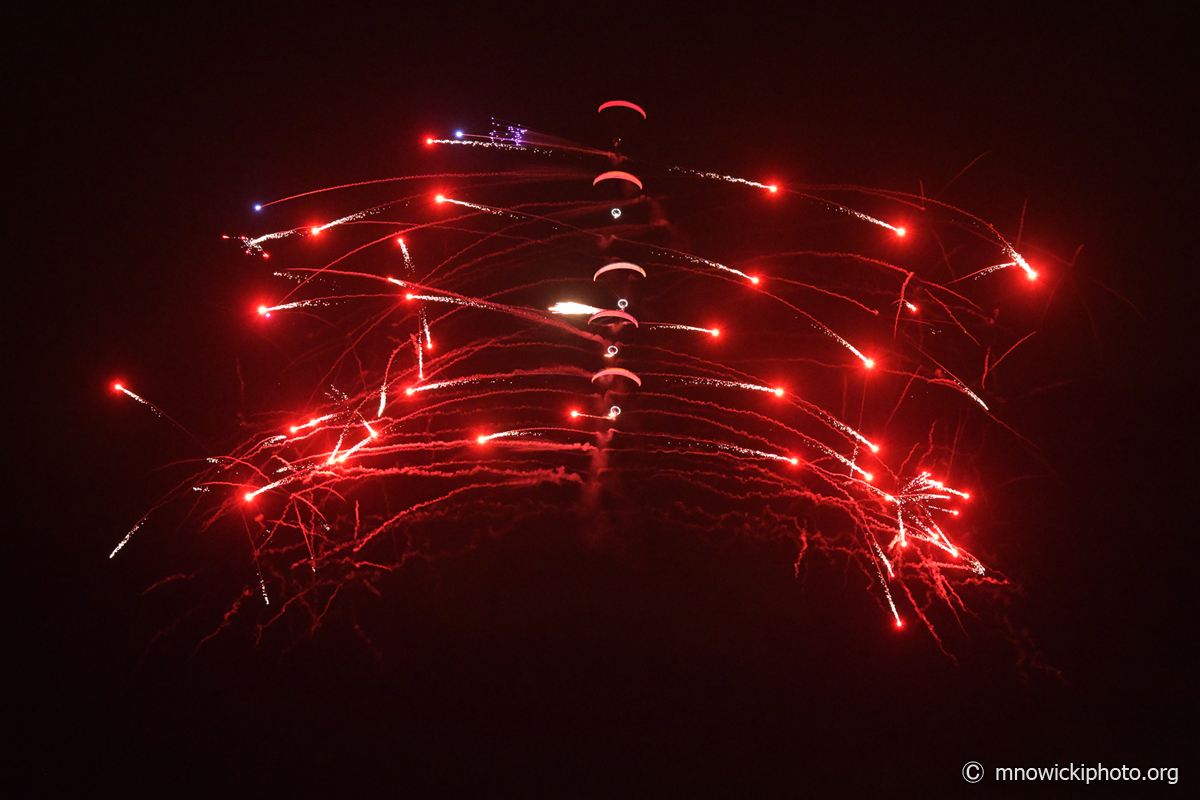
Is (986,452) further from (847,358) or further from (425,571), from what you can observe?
(425,571)

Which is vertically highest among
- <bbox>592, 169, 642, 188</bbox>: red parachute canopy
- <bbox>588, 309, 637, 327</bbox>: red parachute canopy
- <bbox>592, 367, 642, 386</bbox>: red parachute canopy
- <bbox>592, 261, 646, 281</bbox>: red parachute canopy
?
<bbox>592, 169, 642, 188</bbox>: red parachute canopy

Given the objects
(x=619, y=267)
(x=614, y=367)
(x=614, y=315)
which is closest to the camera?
(x=614, y=315)

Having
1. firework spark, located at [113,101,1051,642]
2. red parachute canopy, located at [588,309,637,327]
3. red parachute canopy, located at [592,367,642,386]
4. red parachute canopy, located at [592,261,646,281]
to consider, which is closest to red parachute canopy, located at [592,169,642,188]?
firework spark, located at [113,101,1051,642]

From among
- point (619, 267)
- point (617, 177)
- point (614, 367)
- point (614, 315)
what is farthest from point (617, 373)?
point (617, 177)

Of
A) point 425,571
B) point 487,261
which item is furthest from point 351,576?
point 487,261

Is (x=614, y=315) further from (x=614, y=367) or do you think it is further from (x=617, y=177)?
(x=617, y=177)

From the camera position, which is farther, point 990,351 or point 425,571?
point 990,351

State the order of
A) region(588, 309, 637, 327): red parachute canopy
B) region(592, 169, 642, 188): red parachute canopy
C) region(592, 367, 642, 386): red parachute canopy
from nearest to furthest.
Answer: region(588, 309, 637, 327): red parachute canopy < region(592, 367, 642, 386): red parachute canopy < region(592, 169, 642, 188): red parachute canopy

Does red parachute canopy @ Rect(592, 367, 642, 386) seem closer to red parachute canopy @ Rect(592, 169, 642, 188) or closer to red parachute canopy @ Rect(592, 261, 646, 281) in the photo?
red parachute canopy @ Rect(592, 261, 646, 281)

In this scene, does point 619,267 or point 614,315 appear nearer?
Result: point 614,315

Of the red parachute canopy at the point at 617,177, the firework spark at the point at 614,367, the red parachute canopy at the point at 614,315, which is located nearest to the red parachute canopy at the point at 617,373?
the firework spark at the point at 614,367

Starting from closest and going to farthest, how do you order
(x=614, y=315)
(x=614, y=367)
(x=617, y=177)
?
(x=614, y=315) → (x=617, y=177) → (x=614, y=367)
